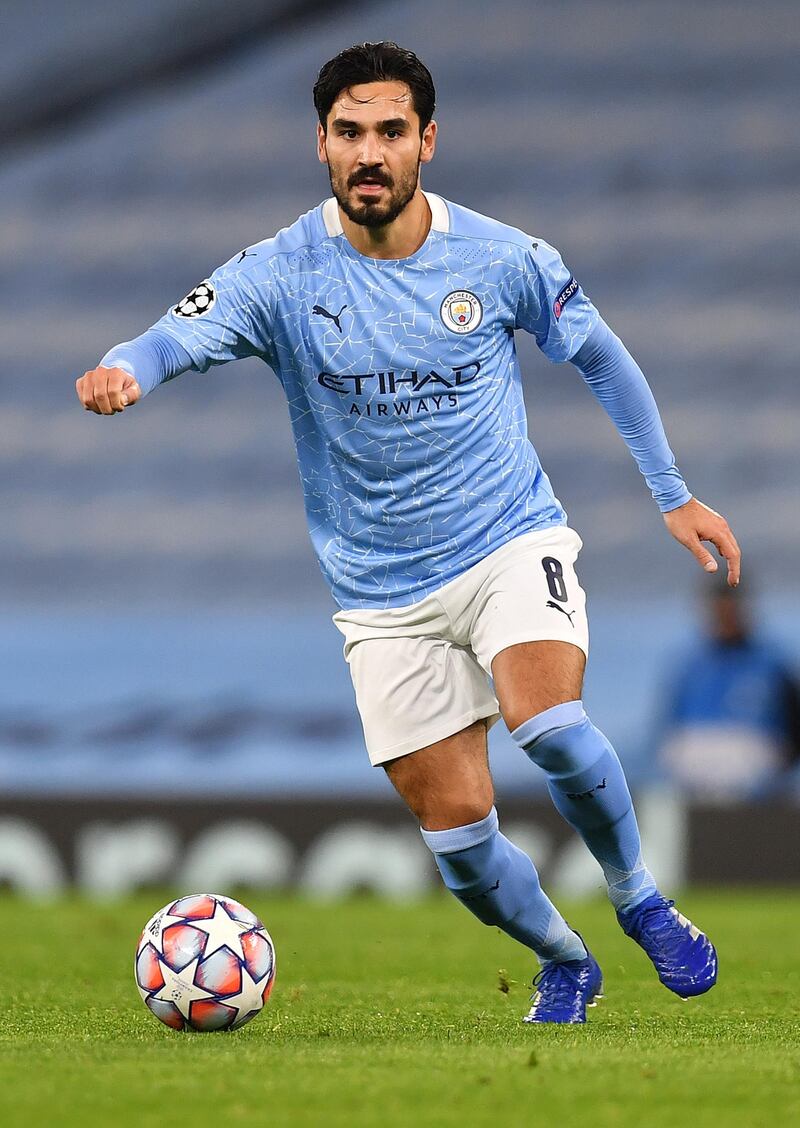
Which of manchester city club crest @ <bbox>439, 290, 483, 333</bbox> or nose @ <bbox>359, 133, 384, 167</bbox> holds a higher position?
nose @ <bbox>359, 133, 384, 167</bbox>

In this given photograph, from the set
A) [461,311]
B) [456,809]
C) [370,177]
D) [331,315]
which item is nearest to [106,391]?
[331,315]

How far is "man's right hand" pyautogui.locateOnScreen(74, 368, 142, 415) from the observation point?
13.6 ft

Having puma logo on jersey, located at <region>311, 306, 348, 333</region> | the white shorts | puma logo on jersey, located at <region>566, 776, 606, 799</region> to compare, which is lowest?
puma logo on jersey, located at <region>566, 776, 606, 799</region>

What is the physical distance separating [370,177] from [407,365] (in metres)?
0.47

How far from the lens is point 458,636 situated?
4871 millimetres

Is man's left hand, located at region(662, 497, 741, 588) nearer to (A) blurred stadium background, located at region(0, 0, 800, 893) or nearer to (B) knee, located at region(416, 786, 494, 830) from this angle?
(B) knee, located at region(416, 786, 494, 830)

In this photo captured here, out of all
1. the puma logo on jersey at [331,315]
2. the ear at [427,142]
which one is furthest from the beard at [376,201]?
the puma logo on jersey at [331,315]

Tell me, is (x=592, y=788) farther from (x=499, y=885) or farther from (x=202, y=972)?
(x=202, y=972)

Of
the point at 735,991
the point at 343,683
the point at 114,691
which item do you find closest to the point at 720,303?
the point at 343,683

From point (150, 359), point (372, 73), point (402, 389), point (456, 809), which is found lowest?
point (456, 809)

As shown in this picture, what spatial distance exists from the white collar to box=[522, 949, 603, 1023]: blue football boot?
75.2 inches

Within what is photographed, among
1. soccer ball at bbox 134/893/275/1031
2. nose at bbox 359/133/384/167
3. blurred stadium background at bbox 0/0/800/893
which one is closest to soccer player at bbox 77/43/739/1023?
nose at bbox 359/133/384/167

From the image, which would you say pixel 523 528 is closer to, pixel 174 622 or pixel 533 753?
pixel 533 753

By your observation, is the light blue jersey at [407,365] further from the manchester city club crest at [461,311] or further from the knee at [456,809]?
the knee at [456,809]
